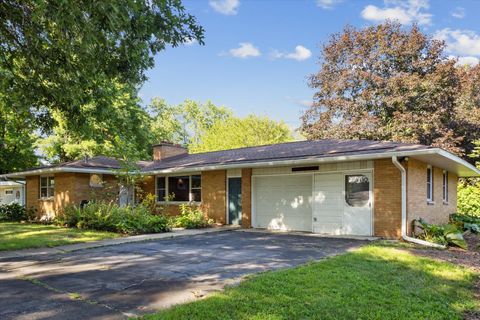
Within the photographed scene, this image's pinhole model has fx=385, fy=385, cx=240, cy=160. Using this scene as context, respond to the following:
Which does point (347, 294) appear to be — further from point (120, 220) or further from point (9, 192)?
point (9, 192)

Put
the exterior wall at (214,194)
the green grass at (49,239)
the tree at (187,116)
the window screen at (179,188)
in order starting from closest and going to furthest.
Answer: the green grass at (49,239) → the exterior wall at (214,194) → the window screen at (179,188) → the tree at (187,116)

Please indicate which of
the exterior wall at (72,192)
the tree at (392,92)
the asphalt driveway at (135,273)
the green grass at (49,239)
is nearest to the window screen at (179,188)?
the exterior wall at (72,192)

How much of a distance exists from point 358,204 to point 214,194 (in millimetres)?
6418

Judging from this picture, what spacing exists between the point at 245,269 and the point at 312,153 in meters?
6.79

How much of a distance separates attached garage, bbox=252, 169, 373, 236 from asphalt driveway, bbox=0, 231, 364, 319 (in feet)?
4.56

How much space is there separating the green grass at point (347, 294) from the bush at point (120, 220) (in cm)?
784

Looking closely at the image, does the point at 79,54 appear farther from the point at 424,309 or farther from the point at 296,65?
the point at 296,65

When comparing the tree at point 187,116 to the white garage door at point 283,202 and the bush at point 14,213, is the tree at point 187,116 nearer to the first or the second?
the bush at point 14,213

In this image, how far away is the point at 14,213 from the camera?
68.0 feet

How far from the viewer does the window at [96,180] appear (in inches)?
727

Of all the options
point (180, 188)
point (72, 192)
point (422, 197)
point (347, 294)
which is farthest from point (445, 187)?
point (72, 192)

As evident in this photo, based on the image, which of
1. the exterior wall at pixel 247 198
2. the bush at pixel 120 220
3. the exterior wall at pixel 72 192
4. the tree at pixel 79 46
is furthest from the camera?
the exterior wall at pixel 72 192

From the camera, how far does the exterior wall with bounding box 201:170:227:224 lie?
640 inches

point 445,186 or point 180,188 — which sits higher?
point 445,186
